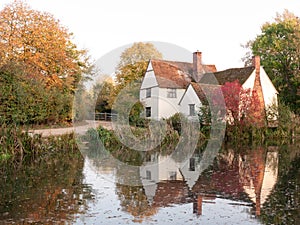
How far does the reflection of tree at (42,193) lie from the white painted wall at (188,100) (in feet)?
76.1

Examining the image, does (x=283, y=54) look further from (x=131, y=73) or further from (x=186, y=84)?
(x=131, y=73)

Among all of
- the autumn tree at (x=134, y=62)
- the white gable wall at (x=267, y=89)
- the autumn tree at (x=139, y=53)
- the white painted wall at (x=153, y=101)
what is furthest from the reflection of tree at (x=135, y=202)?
the autumn tree at (x=139, y=53)

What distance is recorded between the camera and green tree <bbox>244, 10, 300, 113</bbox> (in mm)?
44344

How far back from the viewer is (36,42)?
1314 inches

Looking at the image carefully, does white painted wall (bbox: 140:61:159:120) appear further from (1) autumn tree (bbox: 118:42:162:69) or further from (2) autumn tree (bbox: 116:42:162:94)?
(1) autumn tree (bbox: 118:42:162:69)

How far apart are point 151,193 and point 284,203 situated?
10.9ft

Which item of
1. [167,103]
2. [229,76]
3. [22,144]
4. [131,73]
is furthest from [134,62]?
[22,144]

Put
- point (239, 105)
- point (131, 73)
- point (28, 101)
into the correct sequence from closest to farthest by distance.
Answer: point (28, 101) < point (239, 105) < point (131, 73)

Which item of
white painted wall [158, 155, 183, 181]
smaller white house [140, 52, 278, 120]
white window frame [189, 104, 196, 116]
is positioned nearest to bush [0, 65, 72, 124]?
white painted wall [158, 155, 183, 181]

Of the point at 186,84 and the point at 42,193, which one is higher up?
the point at 186,84

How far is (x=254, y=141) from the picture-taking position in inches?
1164

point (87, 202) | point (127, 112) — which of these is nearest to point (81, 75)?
point (127, 112)

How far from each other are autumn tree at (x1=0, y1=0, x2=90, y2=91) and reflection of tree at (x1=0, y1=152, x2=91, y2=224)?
57.0 feet

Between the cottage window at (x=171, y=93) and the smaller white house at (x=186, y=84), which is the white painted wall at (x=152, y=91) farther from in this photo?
the cottage window at (x=171, y=93)
